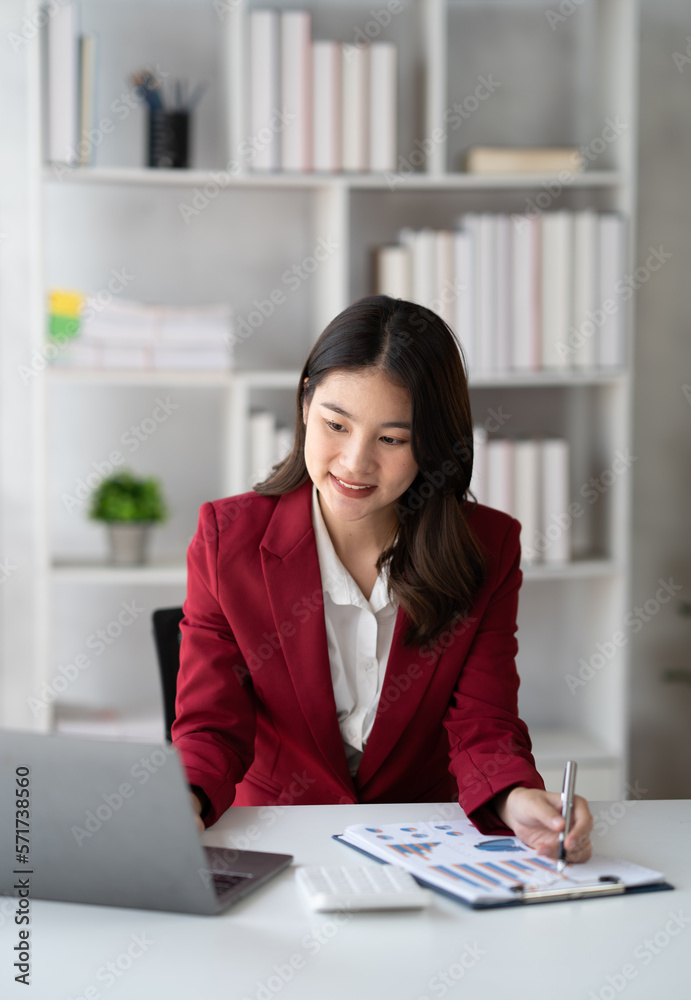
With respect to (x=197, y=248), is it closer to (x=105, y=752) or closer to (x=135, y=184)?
(x=135, y=184)

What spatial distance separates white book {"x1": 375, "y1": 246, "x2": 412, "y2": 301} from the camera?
2.48 metres

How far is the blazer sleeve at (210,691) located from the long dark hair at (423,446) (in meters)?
0.19

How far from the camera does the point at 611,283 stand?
2.49 metres

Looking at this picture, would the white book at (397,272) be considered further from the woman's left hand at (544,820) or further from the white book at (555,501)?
the woman's left hand at (544,820)

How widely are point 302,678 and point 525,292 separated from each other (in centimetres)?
138

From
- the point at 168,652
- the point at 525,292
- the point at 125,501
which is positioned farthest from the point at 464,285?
the point at 168,652

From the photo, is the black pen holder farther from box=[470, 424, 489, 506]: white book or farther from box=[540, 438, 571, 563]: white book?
box=[540, 438, 571, 563]: white book

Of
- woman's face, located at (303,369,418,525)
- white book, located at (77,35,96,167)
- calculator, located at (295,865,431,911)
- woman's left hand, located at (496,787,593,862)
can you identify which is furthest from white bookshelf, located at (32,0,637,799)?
calculator, located at (295,865,431,911)

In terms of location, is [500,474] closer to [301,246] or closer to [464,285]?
[464,285]

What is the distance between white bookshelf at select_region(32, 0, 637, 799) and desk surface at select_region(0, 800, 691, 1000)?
1.51 metres

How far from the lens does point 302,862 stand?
1.12 metres

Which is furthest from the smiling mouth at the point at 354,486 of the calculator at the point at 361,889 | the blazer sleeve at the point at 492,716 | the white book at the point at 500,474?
the white book at the point at 500,474

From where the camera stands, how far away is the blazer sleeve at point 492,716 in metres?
1.24

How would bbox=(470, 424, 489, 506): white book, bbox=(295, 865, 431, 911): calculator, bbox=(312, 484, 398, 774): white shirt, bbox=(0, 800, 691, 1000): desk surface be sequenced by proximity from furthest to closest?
bbox=(470, 424, 489, 506): white book < bbox=(312, 484, 398, 774): white shirt < bbox=(295, 865, 431, 911): calculator < bbox=(0, 800, 691, 1000): desk surface
